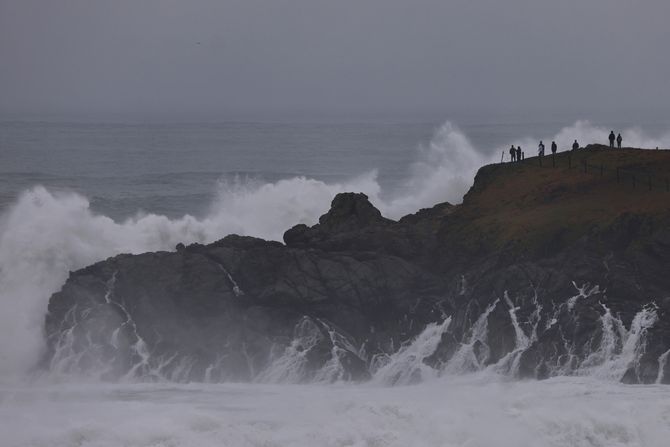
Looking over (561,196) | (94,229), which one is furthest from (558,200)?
(94,229)

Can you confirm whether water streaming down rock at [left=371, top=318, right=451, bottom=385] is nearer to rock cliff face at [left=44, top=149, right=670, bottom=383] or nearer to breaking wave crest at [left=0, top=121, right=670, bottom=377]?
rock cliff face at [left=44, top=149, right=670, bottom=383]

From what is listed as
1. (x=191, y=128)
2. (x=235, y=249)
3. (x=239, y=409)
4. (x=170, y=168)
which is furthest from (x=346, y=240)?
(x=191, y=128)

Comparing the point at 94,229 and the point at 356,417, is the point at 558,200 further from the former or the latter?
the point at 94,229

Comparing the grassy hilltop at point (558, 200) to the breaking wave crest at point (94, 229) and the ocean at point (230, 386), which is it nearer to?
the breaking wave crest at point (94, 229)

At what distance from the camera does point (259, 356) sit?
→ 4038 cm

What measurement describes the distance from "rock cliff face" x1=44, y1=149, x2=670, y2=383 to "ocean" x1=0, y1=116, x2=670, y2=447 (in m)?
0.97

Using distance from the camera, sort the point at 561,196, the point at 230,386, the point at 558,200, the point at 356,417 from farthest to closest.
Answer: the point at 561,196 → the point at 558,200 → the point at 230,386 → the point at 356,417

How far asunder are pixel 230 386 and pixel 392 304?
698cm

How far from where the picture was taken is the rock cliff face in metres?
39.6

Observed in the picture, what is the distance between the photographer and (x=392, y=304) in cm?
4281

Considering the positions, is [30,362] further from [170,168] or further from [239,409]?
[170,168]

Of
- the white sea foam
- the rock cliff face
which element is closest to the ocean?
the white sea foam

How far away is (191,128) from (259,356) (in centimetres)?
13040

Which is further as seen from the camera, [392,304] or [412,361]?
[392,304]
